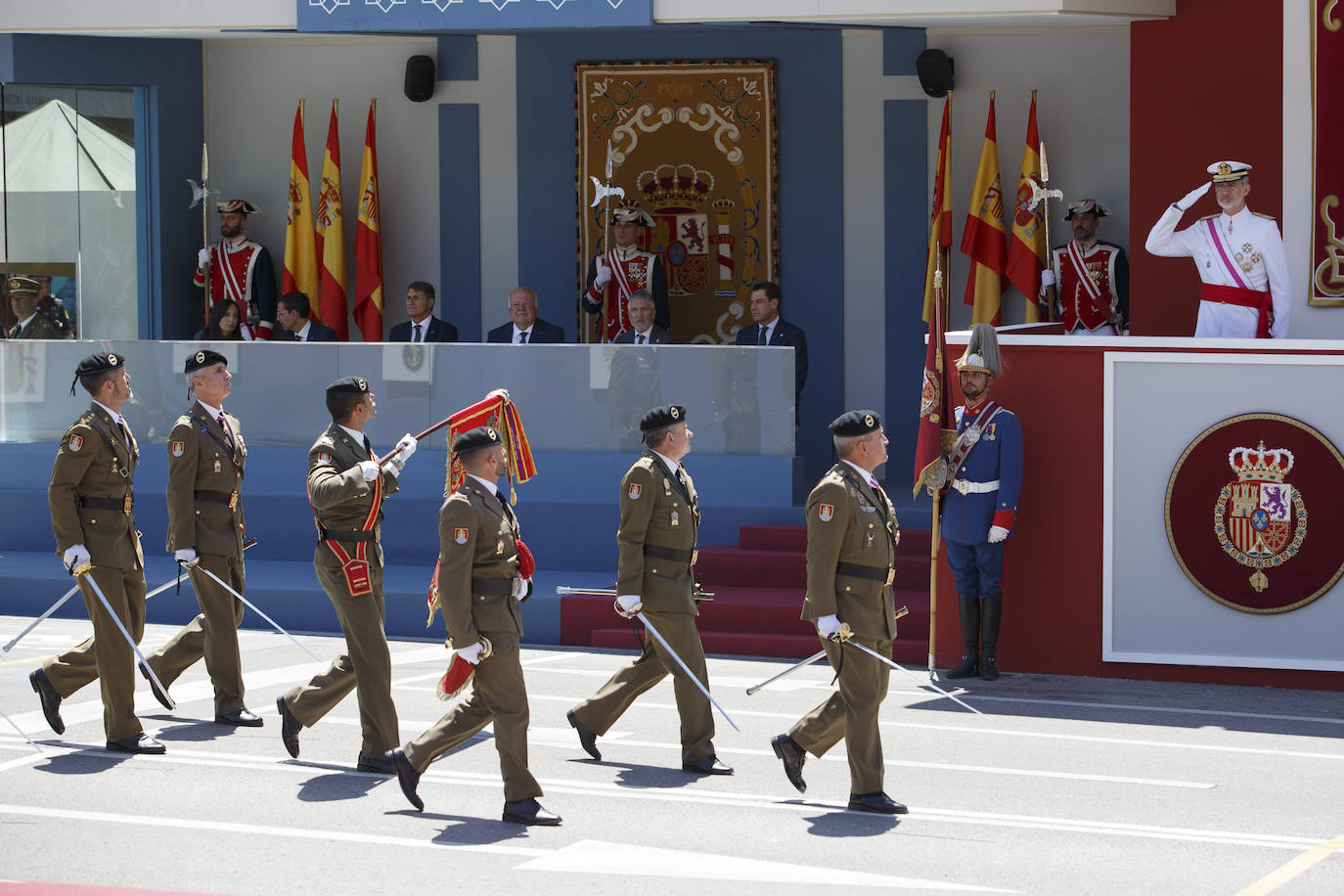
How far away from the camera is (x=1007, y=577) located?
1175cm

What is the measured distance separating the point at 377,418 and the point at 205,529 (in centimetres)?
478

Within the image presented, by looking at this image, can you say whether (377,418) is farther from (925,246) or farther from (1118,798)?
(1118,798)

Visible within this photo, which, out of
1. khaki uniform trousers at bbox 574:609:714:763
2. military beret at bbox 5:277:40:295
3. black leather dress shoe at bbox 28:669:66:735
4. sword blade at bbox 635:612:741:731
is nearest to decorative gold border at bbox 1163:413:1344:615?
khaki uniform trousers at bbox 574:609:714:763

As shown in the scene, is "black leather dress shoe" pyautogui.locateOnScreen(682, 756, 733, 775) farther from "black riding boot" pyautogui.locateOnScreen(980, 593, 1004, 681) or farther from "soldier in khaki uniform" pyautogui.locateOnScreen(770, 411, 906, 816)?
"black riding boot" pyautogui.locateOnScreen(980, 593, 1004, 681)

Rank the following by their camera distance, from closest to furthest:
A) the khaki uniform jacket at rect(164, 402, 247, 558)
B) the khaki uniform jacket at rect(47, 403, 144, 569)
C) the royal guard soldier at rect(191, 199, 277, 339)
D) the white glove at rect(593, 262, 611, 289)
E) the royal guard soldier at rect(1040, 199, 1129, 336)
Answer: the khaki uniform jacket at rect(47, 403, 144, 569), the khaki uniform jacket at rect(164, 402, 247, 558), the royal guard soldier at rect(1040, 199, 1129, 336), the white glove at rect(593, 262, 611, 289), the royal guard soldier at rect(191, 199, 277, 339)

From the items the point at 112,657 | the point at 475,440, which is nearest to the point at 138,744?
the point at 112,657

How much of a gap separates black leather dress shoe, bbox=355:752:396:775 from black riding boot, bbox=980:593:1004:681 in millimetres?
4272

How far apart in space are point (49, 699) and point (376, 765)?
206 cm

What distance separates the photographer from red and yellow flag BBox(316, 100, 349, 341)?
17625mm

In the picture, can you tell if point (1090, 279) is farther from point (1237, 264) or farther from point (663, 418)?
point (663, 418)

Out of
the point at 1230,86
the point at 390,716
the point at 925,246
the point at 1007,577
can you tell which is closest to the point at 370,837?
the point at 390,716

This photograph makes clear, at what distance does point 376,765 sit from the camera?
8.78 metres

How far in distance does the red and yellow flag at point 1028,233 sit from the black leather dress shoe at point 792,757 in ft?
27.2

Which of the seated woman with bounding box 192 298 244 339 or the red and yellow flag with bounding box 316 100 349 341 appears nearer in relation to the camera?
the seated woman with bounding box 192 298 244 339
